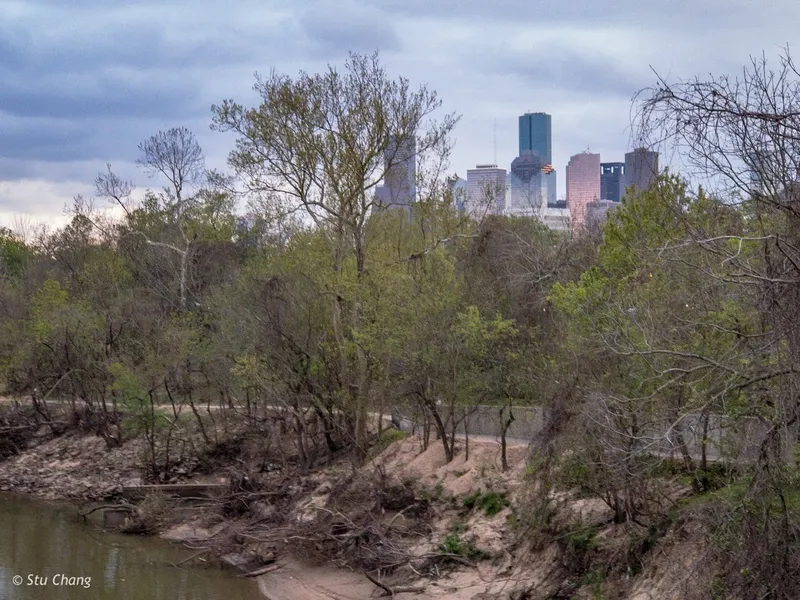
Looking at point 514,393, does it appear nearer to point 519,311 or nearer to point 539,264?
point 519,311

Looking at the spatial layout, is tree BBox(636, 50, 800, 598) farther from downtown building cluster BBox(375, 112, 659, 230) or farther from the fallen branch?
the fallen branch

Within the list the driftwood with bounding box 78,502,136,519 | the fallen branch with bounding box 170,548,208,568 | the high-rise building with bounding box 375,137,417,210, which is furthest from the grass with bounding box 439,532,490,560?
the high-rise building with bounding box 375,137,417,210

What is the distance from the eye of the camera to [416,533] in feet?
Result: 74.6

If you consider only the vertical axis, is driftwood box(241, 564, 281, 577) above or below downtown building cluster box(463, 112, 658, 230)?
below

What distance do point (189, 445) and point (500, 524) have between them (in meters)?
16.6

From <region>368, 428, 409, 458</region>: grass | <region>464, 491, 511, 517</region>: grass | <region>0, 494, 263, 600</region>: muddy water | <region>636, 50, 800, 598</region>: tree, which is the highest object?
<region>636, 50, 800, 598</region>: tree

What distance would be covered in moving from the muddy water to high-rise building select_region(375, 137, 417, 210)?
12.8m

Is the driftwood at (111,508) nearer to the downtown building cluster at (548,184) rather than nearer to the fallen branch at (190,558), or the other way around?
the fallen branch at (190,558)

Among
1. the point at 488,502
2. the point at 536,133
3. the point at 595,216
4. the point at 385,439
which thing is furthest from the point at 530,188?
the point at 536,133

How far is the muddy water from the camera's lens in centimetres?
2166

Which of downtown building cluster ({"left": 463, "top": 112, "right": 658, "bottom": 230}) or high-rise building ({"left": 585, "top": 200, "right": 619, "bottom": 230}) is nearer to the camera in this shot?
downtown building cluster ({"left": 463, "top": 112, "right": 658, "bottom": 230})

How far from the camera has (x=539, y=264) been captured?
33.9 metres

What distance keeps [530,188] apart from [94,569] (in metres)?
54.1

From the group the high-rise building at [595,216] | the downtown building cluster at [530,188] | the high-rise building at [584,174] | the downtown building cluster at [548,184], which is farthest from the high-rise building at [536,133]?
the high-rise building at [595,216]
